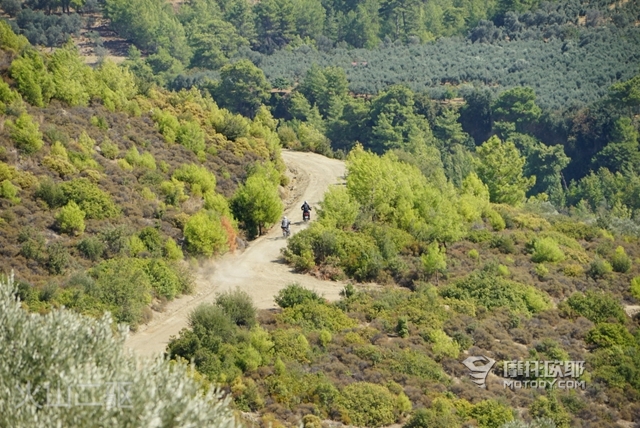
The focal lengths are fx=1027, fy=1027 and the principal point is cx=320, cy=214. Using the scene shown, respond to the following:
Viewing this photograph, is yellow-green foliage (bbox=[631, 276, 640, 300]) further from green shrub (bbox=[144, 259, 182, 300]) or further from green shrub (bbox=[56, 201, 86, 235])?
green shrub (bbox=[56, 201, 86, 235])

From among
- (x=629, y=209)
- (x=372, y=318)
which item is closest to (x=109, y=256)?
(x=372, y=318)

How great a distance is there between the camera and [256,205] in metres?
52.2

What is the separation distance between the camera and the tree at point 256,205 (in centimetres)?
5216

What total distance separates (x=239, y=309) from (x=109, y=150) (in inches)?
691

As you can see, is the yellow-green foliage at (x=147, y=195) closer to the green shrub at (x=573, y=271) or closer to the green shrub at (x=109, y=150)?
the green shrub at (x=109, y=150)

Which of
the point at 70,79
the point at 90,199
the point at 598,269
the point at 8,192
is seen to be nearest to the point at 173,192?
the point at 90,199

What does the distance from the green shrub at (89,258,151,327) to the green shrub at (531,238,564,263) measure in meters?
22.9

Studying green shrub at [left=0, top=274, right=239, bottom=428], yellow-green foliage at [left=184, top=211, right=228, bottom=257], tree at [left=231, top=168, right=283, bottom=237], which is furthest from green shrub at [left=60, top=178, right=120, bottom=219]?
green shrub at [left=0, top=274, right=239, bottom=428]

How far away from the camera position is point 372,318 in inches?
1708

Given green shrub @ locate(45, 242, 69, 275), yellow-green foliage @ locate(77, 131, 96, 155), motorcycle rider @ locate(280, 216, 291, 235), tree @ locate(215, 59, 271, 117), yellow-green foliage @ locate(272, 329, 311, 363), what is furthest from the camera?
tree @ locate(215, 59, 271, 117)

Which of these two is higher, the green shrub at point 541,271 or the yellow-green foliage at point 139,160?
the yellow-green foliage at point 139,160

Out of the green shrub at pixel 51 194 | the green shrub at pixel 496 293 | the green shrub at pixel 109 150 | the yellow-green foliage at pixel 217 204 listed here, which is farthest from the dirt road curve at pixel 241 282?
the green shrub at pixel 109 150

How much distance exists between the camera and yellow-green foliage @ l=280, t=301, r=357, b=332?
1614 inches

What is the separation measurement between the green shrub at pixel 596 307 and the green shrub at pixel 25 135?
88.8 ft
